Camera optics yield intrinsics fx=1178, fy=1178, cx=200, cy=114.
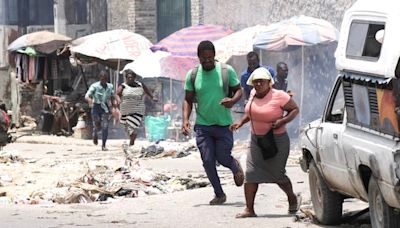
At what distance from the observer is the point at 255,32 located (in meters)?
25.0

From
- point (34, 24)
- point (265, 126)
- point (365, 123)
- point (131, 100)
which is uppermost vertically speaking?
point (365, 123)

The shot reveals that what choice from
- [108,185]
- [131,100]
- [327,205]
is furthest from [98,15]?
[327,205]

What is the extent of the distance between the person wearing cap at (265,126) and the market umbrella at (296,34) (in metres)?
11.3

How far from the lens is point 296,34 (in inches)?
913

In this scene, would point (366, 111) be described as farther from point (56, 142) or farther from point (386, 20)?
point (56, 142)

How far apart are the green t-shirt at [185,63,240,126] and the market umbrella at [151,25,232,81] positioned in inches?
500

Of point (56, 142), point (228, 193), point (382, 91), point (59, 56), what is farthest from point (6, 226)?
point (59, 56)

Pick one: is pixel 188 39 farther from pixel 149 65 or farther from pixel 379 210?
pixel 379 210

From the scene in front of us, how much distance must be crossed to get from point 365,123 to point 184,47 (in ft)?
55.6

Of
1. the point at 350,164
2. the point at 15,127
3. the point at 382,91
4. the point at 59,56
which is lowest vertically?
the point at 15,127

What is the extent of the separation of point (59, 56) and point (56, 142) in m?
4.08

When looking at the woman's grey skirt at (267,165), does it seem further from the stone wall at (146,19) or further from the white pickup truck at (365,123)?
the stone wall at (146,19)

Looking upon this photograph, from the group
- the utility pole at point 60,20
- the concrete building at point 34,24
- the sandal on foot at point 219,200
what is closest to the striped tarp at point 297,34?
the concrete building at point 34,24

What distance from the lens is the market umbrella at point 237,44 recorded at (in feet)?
80.9
